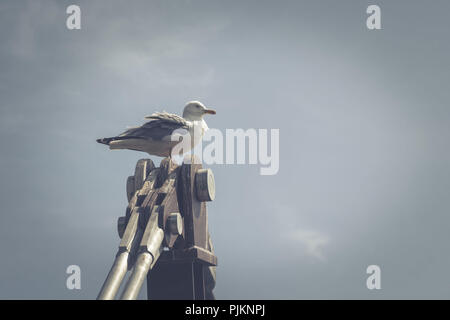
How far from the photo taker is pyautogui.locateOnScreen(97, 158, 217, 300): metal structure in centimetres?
1005

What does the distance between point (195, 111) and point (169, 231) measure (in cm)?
311

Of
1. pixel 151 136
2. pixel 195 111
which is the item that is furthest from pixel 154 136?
pixel 195 111

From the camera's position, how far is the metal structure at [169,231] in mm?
10055

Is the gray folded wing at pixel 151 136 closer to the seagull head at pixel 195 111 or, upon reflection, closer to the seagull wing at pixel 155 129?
the seagull wing at pixel 155 129

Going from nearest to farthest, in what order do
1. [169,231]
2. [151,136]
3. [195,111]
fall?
[169,231] < [151,136] < [195,111]

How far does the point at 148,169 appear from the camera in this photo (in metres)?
11.9

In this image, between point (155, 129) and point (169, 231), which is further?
point (155, 129)

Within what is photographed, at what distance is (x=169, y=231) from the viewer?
10586 mm

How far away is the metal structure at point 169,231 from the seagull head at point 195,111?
4.52ft

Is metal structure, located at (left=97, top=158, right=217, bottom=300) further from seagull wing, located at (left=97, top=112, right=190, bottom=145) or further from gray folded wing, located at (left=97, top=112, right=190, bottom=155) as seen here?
seagull wing, located at (left=97, top=112, right=190, bottom=145)

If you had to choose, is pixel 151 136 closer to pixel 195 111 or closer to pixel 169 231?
pixel 195 111

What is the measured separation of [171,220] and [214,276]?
1.62 meters

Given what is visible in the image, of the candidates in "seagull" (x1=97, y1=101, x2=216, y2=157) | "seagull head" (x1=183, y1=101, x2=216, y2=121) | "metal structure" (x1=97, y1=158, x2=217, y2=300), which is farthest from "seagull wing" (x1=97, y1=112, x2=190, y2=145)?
"seagull head" (x1=183, y1=101, x2=216, y2=121)
